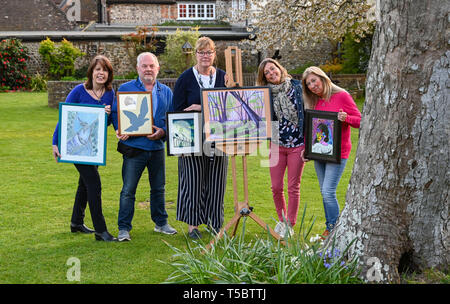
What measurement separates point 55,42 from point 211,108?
26327 mm

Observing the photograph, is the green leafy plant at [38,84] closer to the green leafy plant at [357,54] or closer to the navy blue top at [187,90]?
the green leafy plant at [357,54]

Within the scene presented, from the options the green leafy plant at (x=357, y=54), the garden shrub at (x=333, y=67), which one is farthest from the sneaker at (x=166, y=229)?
the garden shrub at (x=333, y=67)

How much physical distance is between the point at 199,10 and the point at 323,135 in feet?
127

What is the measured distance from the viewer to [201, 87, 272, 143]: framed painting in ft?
18.2

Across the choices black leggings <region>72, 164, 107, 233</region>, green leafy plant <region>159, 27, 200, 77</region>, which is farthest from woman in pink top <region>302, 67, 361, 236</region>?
green leafy plant <region>159, 27, 200, 77</region>

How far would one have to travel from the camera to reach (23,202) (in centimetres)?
799

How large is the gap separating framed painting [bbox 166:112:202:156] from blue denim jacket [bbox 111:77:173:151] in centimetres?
29

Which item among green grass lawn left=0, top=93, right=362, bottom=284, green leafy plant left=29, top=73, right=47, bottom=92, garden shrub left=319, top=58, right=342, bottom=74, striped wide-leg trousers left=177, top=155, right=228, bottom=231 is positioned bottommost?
green grass lawn left=0, top=93, right=362, bottom=284

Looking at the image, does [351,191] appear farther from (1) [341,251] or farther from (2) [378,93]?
(2) [378,93]

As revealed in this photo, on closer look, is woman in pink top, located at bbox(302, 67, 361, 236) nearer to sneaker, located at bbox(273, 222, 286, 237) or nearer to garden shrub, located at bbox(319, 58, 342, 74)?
sneaker, located at bbox(273, 222, 286, 237)

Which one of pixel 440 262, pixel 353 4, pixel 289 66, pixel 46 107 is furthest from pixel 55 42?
pixel 440 262

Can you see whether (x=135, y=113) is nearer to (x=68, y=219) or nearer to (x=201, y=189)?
(x=201, y=189)

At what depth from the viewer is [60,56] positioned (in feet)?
93.4

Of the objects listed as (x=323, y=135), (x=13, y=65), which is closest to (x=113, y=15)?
(x=13, y=65)
